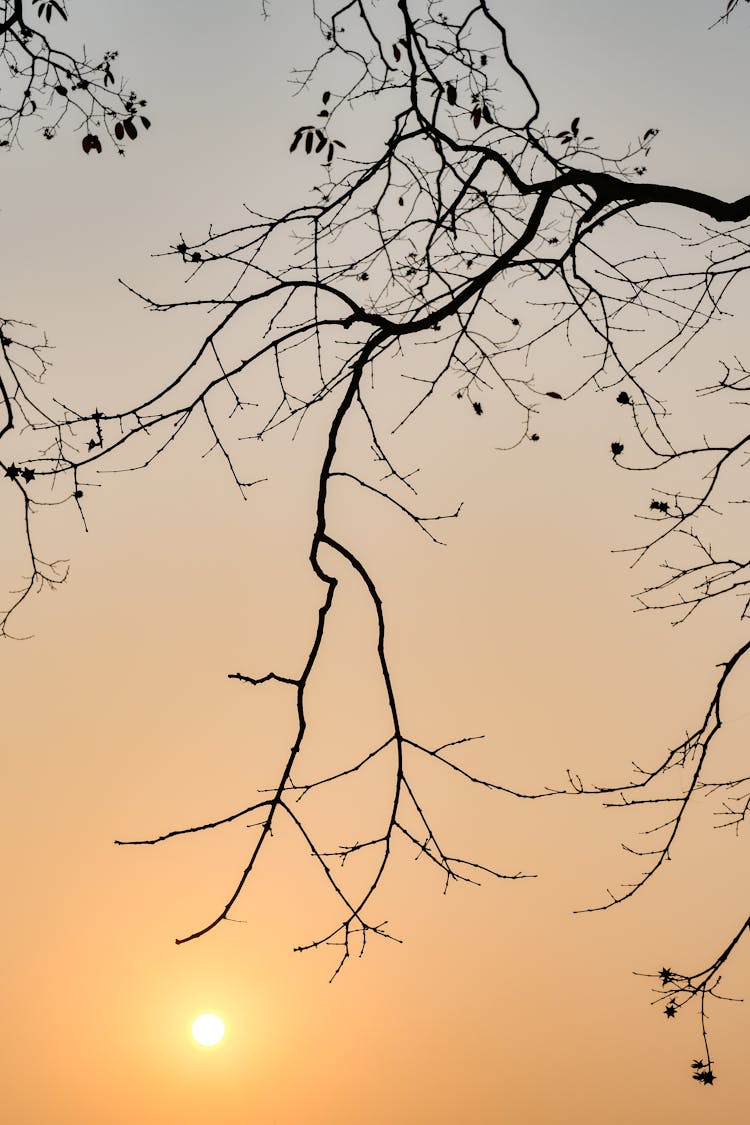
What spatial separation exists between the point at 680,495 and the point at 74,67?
3.74 metres

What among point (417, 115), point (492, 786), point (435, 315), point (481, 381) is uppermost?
point (417, 115)

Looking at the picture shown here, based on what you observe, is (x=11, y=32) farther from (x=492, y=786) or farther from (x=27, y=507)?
(x=492, y=786)

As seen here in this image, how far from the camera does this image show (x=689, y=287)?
15.2 ft

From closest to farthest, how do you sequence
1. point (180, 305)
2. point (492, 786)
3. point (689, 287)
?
point (492, 786), point (180, 305), point (689, 287)

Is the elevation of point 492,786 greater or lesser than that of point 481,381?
lesser

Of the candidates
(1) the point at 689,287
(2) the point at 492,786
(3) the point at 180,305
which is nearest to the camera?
(2) the point at 492,786

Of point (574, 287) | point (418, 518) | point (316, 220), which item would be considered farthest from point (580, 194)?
point (418, 518)

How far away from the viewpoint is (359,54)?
16.6 ft

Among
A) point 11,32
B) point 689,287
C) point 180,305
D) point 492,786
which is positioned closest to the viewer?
point 492,786

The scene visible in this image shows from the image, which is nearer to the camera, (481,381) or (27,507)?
(27,507)

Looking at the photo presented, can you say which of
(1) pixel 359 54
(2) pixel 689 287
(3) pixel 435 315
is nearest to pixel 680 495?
(2) pixel 689 287

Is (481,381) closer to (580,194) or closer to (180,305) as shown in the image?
(580,194)

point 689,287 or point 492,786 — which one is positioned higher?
point 689,287

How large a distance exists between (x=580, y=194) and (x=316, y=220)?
1242mm
